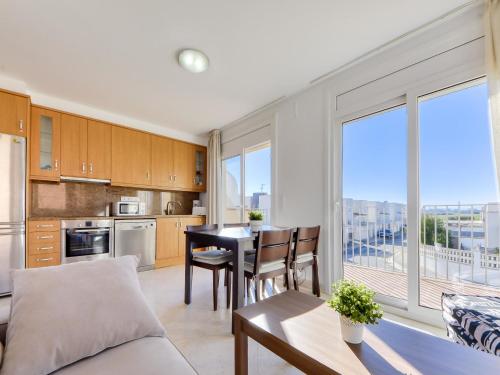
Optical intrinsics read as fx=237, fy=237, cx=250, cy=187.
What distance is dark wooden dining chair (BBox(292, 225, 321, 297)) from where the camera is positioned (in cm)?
233

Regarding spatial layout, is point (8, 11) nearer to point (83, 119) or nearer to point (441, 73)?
point (83, 119)

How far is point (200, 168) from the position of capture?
4.91m

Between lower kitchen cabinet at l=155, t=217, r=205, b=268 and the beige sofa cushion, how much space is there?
3.01 m

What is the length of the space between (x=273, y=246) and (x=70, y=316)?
148cm

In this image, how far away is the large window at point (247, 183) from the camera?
382 cm

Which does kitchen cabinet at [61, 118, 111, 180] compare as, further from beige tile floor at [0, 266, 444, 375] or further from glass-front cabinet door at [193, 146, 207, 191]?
beige tile floor at [0, 266, 444, 375]

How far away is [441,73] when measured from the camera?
78.7 inches

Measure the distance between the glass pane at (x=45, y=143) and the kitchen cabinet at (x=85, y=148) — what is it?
137 millimetres

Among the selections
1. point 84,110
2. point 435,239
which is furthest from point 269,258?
point 84,110

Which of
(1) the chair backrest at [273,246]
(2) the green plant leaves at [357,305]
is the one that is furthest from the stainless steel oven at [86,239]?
(2) the green plant leaves at [357,305]

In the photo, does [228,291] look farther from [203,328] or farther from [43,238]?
[43,238]

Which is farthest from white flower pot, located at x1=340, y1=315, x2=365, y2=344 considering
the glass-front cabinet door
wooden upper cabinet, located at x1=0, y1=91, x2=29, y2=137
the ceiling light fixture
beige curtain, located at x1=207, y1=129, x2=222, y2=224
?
the glass-front cabinet door

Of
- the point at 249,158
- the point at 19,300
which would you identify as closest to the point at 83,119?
the point at 249,158

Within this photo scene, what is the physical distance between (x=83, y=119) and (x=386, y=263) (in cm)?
447
